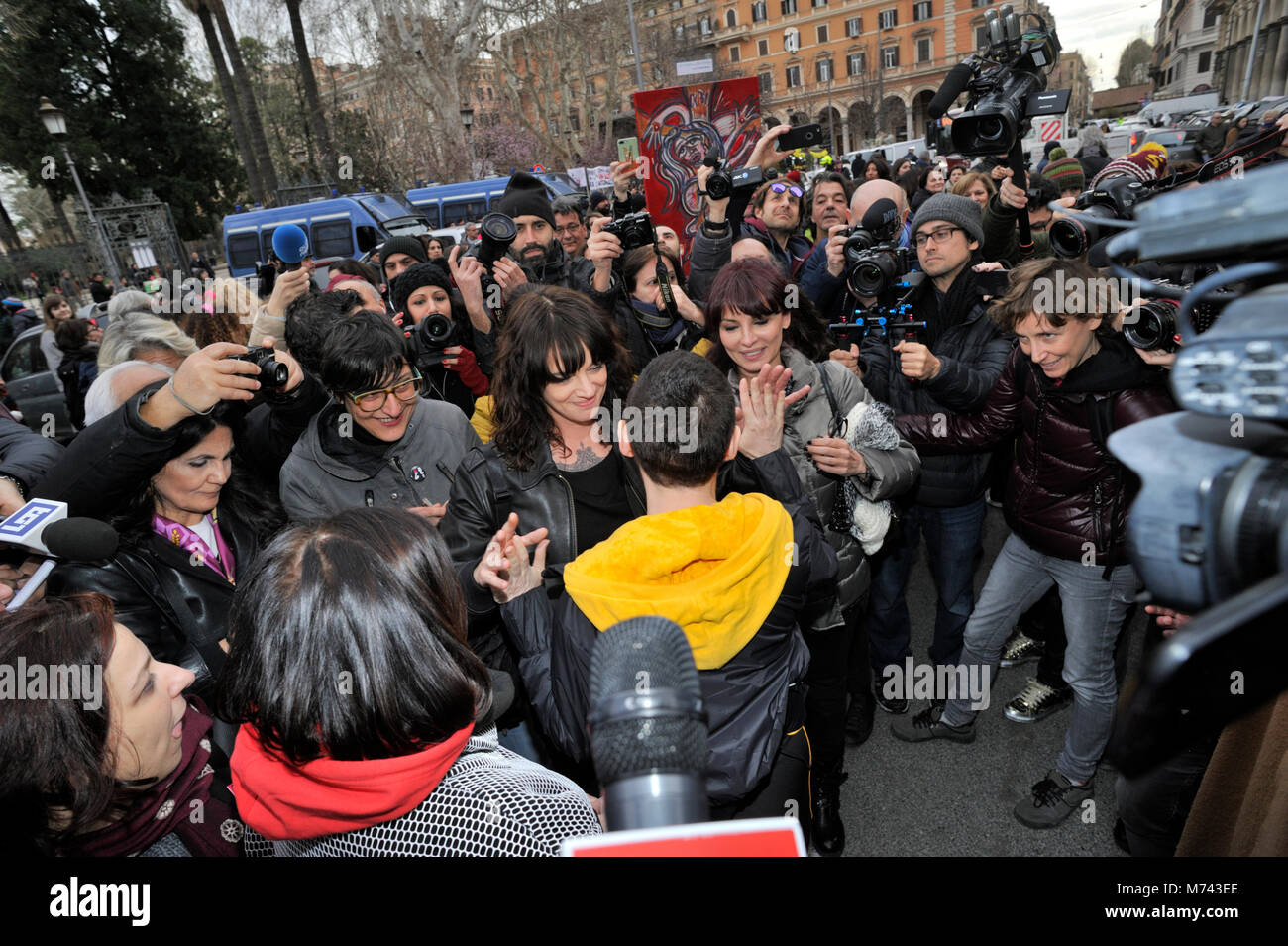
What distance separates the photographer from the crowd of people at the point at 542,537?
129 cm

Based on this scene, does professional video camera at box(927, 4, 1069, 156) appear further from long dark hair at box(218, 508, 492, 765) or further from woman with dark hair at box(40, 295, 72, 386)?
woman with dark hair at box(40, 295, 72, 386)

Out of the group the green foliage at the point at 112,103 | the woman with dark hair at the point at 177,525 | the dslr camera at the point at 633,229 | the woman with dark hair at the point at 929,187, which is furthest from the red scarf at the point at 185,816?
the green foliage at the point at 112,103

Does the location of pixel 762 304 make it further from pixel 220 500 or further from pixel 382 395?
pixel 220 500

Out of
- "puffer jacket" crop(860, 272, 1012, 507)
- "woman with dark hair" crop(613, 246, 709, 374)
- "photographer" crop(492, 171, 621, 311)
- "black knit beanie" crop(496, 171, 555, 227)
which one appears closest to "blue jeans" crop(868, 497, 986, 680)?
"puffer jacket" crop(860, 272, 1012, 507)

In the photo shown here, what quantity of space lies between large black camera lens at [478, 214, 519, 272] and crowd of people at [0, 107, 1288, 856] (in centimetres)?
8

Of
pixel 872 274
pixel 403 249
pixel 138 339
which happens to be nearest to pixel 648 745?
pixel 872 274

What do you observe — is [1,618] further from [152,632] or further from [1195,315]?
[1195,315]

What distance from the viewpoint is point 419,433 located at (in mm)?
2797

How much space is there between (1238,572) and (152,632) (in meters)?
2.46

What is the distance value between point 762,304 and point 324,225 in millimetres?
16243

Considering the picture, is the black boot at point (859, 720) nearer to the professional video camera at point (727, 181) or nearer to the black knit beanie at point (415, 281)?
the professional video camera at point (727, 181)

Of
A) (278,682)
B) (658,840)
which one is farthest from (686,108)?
(658,840)

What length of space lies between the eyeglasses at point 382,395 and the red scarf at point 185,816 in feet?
3.83

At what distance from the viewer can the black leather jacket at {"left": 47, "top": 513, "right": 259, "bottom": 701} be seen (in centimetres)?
204
